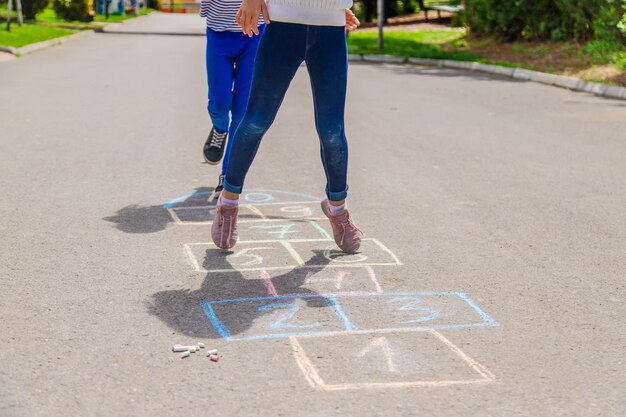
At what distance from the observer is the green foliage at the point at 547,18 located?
17.9 meters

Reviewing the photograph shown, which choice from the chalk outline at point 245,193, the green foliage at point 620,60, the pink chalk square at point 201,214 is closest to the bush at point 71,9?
the green foliage at point 620,60

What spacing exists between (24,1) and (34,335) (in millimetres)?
34601

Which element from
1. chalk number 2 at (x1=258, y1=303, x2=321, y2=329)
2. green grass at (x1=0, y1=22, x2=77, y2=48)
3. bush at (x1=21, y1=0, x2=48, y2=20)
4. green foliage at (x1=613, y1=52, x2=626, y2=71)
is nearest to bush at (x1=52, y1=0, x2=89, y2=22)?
bush at (x1=21, y1=0, x2=48, y2=20)

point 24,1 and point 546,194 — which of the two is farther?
point 24,1

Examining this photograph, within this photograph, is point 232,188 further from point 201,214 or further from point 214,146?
point 214,146

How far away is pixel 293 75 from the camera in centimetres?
529

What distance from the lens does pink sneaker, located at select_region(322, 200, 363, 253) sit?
554 centimetres

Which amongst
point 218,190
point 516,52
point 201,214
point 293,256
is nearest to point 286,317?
point 293,256

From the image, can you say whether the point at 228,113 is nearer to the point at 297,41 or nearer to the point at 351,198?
the point at 351,198

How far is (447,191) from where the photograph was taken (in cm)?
750

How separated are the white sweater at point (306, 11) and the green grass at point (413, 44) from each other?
16659 mm

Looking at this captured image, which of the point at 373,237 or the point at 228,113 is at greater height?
the point at 228,113

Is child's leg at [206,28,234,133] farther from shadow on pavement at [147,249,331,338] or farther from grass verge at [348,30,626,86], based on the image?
grass verge at [348,30,626,86]

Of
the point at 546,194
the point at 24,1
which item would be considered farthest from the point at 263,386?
the point at 24,1
